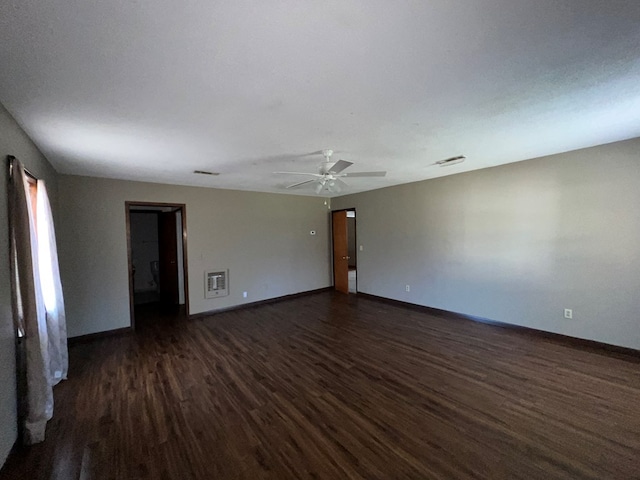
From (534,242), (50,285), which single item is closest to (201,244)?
(50,285)

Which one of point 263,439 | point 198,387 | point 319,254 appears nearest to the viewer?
point 263,439

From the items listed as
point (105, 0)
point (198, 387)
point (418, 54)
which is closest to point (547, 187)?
point (418, 54)

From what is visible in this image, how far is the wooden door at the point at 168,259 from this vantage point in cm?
577

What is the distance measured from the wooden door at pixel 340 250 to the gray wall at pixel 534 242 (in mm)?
1667

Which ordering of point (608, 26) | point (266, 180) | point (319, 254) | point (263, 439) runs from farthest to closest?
point (319, 254)
point (266, 180)
point (263, 439)
point (608, 26)

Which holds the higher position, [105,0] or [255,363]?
[105,0]

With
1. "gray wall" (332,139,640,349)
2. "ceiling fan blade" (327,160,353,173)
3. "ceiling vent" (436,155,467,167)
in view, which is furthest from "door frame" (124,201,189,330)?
"ceiling vent" (436,155,467,167)

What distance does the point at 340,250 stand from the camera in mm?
7172

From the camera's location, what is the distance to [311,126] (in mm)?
2365

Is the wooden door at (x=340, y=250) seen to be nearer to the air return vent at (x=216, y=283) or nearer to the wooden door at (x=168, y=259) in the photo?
the air return vent at (x=216, y=283)

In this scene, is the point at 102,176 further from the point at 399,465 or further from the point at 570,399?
the point at 570,399

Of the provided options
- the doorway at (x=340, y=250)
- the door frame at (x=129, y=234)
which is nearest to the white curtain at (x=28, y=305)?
the door frame at (x=129, y=234)

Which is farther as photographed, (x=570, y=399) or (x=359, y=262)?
(x=359, y=262)

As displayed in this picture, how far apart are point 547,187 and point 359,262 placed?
12.6 ft
